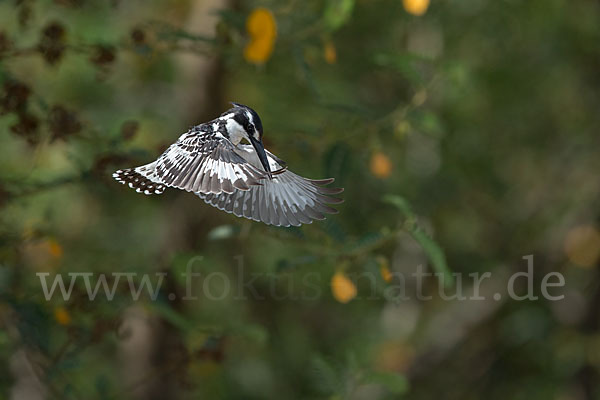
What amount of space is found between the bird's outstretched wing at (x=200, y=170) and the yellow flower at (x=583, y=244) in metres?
3.65

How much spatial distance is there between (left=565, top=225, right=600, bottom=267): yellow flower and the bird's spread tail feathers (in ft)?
12.0

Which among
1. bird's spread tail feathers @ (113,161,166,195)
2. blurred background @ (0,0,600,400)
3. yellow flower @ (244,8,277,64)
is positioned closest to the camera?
bird's spread tail feathers @ (113,161,166,195)

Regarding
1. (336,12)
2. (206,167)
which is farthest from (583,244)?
(206,167)

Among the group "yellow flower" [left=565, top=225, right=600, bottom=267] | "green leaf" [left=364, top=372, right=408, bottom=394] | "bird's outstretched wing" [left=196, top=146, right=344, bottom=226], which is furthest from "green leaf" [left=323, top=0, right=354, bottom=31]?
"yellow flower" [left=565, top=225, right=600, bottom=267]

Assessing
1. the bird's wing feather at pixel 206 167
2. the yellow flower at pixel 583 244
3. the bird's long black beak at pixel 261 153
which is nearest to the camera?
the bird's wing feather at pixel 206 167

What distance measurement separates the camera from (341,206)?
399 cm

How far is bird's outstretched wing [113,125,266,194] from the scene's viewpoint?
1.41 meters

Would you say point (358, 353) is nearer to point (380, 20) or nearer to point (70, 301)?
point (380, 20)

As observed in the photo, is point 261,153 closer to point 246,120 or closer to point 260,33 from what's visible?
point 246,120

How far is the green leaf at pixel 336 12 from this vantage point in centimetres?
242

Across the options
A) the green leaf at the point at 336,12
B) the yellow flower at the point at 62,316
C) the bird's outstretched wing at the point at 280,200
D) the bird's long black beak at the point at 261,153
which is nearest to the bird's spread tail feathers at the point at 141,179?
the bird's outstretched wing at the point at 280,200

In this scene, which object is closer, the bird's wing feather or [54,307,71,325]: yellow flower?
the bird's wing feather

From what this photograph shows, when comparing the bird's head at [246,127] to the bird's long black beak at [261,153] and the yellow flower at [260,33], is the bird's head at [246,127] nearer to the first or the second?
the bird's long black beak at [261,153]

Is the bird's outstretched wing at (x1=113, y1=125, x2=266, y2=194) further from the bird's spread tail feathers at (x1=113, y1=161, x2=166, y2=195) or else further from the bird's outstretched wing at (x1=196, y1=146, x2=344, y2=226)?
the bird's outstretched wing at (x1=196, y1=146, x2=344, y2=226)
